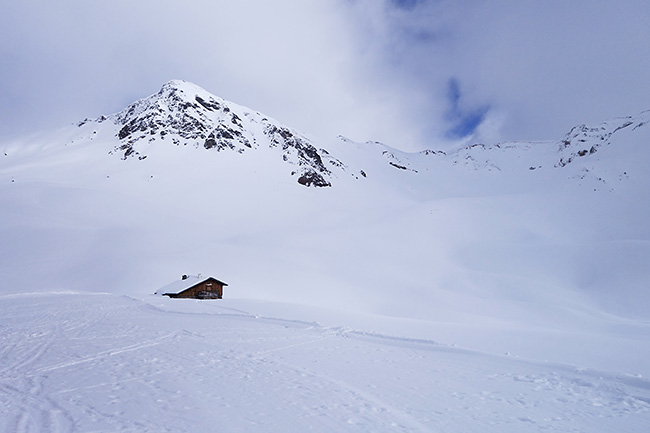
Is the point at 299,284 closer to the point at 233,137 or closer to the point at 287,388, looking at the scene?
the point at 287,388

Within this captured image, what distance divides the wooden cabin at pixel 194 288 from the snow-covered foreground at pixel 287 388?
24138 millimetres

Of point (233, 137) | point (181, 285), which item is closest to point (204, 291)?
point (181, 285)

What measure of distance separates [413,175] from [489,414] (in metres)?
162

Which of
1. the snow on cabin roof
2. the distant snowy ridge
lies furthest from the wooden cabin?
the distant snowy ridge

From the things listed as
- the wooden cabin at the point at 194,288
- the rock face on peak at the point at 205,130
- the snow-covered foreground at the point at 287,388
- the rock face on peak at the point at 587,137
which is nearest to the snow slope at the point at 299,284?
the snow-covered foreground at the point at 287,388

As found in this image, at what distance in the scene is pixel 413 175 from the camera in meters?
162

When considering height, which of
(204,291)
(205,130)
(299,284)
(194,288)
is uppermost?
(205,130)

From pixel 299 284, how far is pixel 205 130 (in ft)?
314

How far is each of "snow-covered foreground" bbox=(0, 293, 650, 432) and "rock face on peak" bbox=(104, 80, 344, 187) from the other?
102942mm

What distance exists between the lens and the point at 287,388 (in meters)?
7.03

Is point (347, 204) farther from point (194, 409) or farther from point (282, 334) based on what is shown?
point (194, 409)

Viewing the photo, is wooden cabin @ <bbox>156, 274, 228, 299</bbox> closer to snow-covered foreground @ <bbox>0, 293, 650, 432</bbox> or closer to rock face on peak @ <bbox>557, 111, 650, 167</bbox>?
snow-covered foreground @ <bbox>0, 293, 650, 432</bbox>

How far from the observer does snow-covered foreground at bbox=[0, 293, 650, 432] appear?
5.49 metres

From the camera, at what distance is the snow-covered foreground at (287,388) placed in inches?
216
